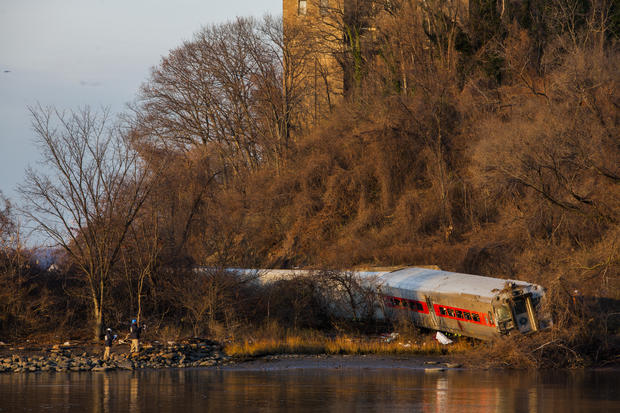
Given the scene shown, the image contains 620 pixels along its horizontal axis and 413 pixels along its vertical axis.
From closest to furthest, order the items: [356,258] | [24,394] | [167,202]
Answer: [24,394] → [167,202] → [356,258]

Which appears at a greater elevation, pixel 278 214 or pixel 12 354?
pixel 278 214

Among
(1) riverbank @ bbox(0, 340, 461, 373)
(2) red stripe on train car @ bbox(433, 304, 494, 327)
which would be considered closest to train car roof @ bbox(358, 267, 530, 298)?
(2) red stripe on train car @ bbox(433, 304, 494, 327)

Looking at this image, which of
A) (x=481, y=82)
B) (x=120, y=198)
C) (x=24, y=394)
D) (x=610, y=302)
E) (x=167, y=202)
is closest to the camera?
(x=24, y=394)

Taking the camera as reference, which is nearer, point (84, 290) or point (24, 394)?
point (24, 394)

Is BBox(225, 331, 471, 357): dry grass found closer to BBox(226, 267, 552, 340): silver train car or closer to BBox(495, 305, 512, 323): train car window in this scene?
BBox(226, 267, 552, 340): silver train car

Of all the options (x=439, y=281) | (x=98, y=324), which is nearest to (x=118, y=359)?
(x=98, y=324)

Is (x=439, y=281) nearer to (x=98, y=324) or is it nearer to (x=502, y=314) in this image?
(x=502, y=314)

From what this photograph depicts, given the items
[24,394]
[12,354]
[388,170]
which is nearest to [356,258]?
[388,170]

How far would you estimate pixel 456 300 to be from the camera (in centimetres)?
3206

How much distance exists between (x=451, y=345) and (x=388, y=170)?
79.2 feet

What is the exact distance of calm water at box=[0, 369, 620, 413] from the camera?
18109mm

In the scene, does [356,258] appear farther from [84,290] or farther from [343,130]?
[84,290]

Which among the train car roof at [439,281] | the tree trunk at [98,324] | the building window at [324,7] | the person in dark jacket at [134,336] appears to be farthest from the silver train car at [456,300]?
the building window at [324,7]

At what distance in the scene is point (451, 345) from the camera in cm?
3266
